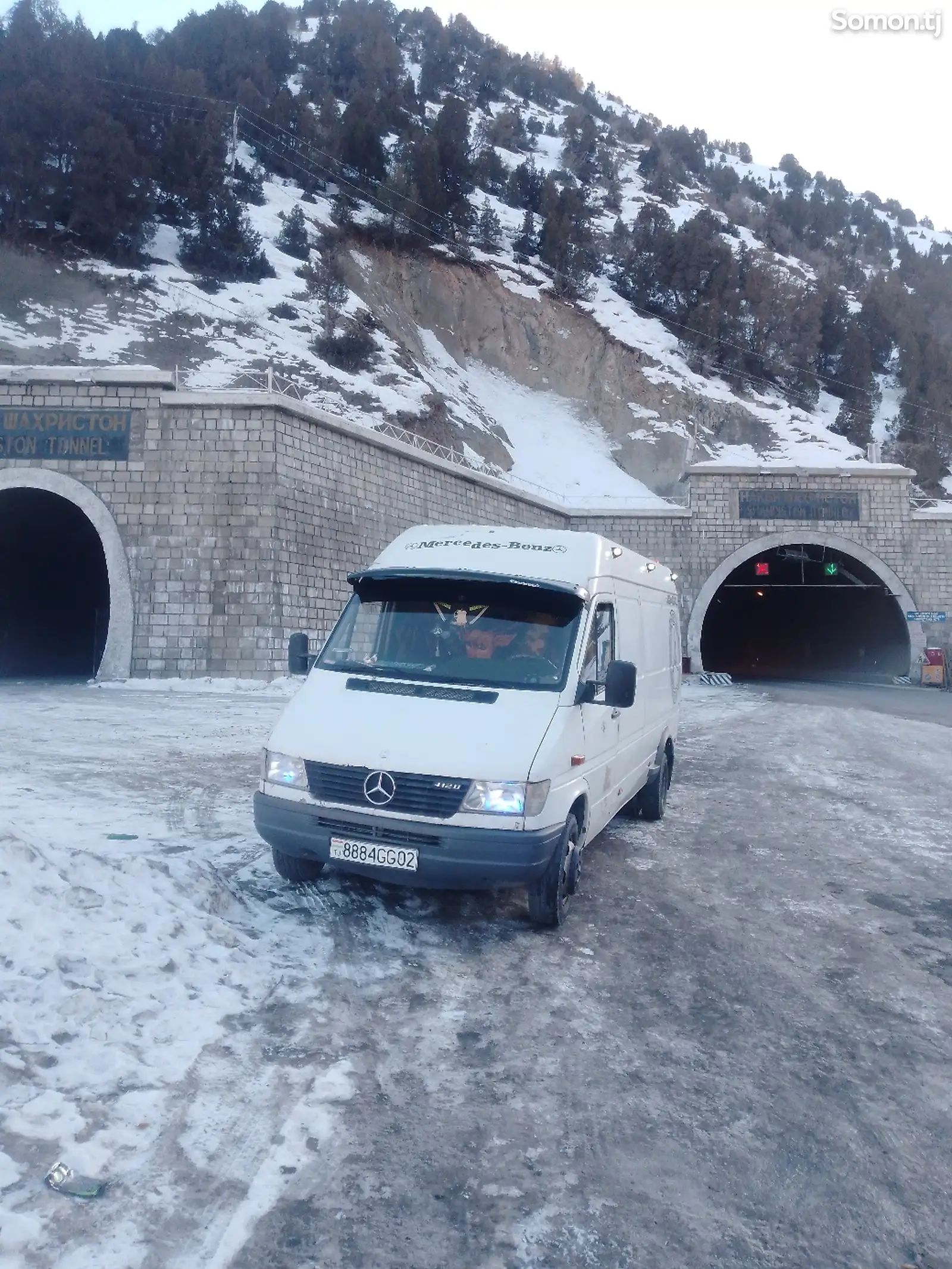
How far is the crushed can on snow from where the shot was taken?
2.86m

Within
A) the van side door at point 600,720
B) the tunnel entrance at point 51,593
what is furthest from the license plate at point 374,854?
the tunnel entrance at point 51,593

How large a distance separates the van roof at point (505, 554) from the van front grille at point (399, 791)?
176cm

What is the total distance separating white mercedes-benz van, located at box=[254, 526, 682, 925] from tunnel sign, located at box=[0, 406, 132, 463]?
48.8 feet

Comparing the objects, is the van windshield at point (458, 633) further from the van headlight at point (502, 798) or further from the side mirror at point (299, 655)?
the van headlight at point (502, 798)

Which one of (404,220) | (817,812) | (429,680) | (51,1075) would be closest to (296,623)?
(817,812)

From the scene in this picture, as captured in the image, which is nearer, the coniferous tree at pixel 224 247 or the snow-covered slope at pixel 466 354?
the snow-covered slope at pixel 466 354

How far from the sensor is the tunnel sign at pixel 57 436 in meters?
19.6

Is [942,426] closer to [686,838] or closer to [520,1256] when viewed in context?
[686,838]

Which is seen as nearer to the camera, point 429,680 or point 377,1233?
point 377,1233

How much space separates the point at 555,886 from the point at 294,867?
1620 millimetres

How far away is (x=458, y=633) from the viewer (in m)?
6.12

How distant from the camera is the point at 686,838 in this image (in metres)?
8.04

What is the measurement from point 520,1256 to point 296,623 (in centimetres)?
1823

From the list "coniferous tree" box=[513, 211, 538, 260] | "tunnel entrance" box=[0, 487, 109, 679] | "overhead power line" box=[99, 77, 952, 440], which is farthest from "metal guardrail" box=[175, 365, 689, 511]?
"coniferous tree" box=[513, 211, 538, 260]
